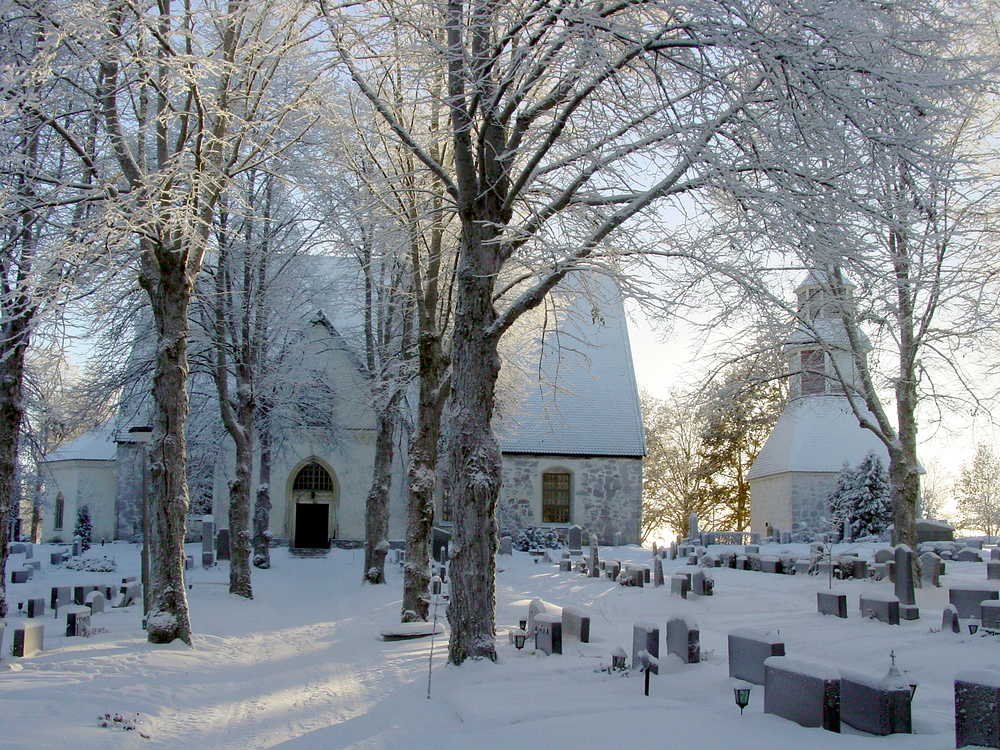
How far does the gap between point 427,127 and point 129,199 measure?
5.28 m

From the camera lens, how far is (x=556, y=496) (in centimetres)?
2541

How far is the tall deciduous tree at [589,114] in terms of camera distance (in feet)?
17.4

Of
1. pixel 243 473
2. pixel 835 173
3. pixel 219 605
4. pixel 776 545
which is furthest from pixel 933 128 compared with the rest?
pixel 776 545

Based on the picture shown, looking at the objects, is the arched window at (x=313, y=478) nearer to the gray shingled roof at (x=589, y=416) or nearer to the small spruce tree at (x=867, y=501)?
the gray shingled roof at (x=589, y=416)

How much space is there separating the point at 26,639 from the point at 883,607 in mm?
9174

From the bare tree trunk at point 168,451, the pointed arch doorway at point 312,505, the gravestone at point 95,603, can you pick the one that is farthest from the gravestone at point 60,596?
the pointed arch doorway at point 312,505

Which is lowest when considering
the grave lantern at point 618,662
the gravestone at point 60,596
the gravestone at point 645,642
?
the gravestone at point 60,596

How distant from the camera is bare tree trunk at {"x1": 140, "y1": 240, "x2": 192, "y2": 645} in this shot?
8016 millimetres

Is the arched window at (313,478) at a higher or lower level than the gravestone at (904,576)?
higher

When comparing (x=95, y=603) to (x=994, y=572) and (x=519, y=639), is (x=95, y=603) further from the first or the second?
(x=994, y=572)

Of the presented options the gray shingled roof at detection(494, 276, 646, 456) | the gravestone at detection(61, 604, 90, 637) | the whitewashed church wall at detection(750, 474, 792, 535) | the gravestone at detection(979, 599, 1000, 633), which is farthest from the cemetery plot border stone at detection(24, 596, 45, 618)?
the whitewashed church wall at detection(750, 474, 792, 535)

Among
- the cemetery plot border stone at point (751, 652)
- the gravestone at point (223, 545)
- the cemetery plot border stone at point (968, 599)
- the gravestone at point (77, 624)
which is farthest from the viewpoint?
the gravestone at point (223, 545)

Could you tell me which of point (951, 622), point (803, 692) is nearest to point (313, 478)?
point (951, 622)

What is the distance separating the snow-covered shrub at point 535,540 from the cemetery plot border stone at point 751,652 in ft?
55.6
